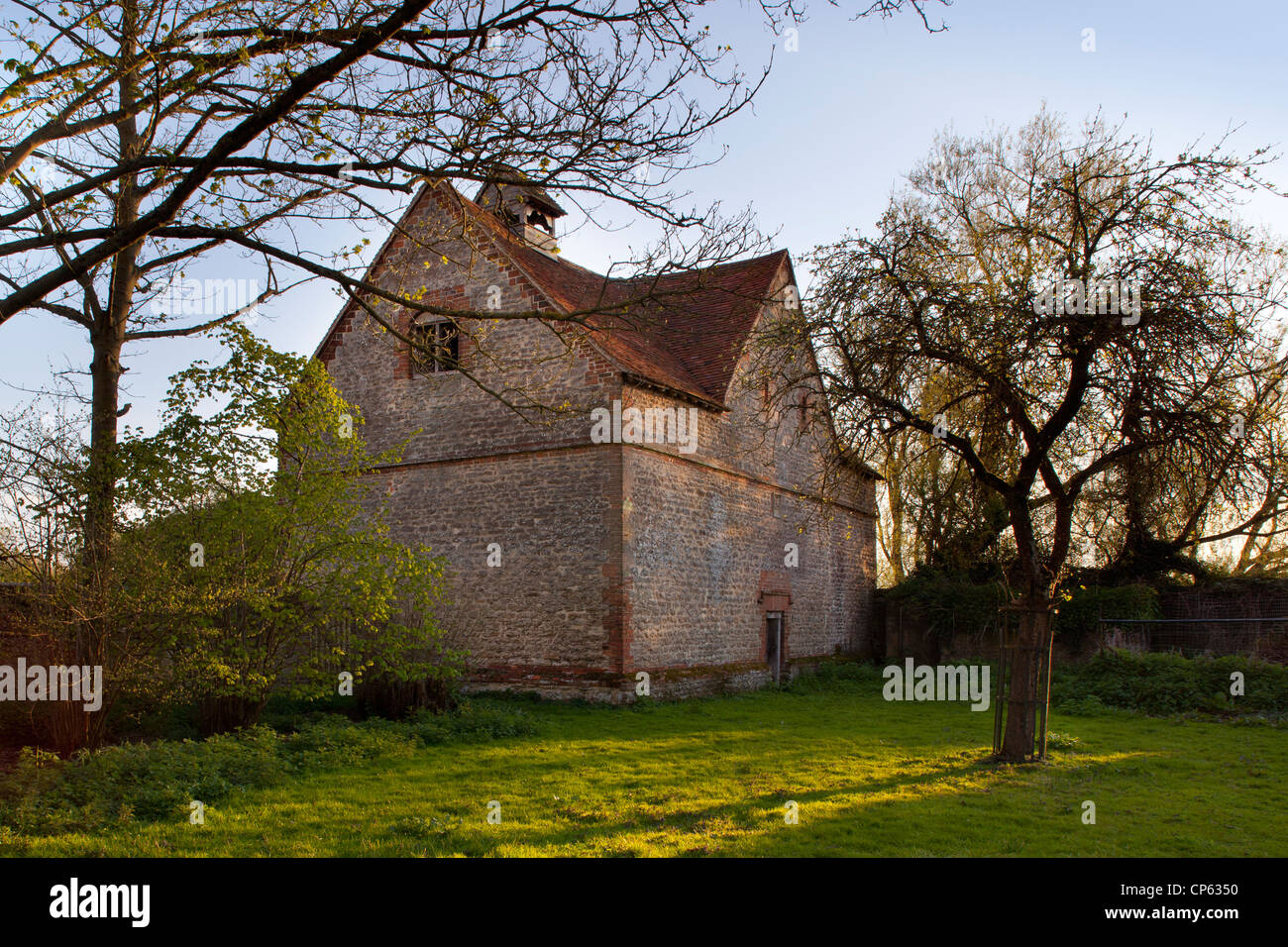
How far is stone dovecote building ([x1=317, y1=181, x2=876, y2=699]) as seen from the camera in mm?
16469

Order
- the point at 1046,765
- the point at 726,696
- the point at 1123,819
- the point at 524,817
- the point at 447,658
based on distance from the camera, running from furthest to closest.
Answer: the point at 726,696 < the point at 447,658 < the point at 1046,765 < the point at 1123,819 < the point at 524,817

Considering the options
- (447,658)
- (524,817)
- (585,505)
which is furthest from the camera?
(585,505)

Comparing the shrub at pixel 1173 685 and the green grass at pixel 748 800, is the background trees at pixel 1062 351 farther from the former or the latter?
the shrub at pixel 1173 685

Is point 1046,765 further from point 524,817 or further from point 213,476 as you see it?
point 213,476

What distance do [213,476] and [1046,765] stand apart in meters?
11.0

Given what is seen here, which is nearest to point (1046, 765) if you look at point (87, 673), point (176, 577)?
point (176, 577)

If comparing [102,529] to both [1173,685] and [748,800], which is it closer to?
[748,800]

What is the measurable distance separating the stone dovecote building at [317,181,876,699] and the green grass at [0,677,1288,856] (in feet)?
10.00

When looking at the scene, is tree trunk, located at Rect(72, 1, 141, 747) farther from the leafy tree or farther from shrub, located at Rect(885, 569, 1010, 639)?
shrub, located at Rect(885, 569, 1010, 639)

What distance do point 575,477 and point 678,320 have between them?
302 inches

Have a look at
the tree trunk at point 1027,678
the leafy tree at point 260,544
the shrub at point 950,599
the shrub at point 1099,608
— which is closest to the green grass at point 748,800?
the tree trunk at point 1027,678

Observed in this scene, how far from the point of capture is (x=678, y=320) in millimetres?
23000

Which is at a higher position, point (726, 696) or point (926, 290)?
point (926, 290)

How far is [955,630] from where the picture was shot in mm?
24984
